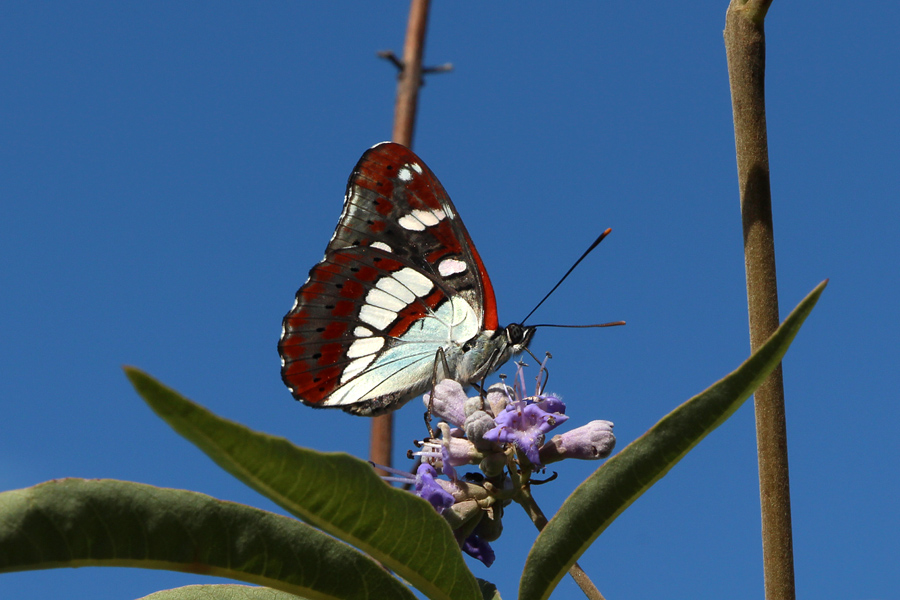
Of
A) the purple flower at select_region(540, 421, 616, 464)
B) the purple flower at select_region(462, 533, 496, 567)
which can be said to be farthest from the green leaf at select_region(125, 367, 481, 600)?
the purple flower at select_region(540, 421, 616, 464)

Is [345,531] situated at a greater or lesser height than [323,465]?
lesser

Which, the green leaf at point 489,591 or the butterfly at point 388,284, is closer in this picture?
the green leaf at point 489,591

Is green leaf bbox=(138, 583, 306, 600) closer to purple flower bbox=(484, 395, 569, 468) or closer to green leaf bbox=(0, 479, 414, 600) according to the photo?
green leaf bbox=(0, 479, 414, 600)

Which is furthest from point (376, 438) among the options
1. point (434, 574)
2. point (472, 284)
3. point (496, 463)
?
point (434, 574)

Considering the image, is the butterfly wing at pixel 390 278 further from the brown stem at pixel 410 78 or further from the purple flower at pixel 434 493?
the purple flower at pixel 434 493

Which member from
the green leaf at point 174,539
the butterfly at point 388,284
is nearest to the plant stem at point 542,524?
the green leaf at point 174,539

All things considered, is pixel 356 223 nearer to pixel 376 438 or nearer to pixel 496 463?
pixel 376 438
